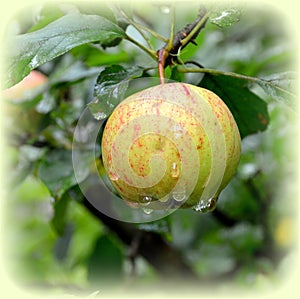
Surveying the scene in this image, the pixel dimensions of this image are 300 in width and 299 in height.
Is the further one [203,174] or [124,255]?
[124,255]

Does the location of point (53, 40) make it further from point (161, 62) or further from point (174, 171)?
point (174, 171)

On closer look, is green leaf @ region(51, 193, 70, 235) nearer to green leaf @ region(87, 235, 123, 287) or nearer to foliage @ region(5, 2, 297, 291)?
foliage @ region(5, 2, 297, 291)

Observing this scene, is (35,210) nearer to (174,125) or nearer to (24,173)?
(24,173)

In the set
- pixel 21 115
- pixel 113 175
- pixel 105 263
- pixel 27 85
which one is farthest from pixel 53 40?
pixel 105 263

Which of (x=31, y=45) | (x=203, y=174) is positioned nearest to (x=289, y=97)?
(x=203, y=174)

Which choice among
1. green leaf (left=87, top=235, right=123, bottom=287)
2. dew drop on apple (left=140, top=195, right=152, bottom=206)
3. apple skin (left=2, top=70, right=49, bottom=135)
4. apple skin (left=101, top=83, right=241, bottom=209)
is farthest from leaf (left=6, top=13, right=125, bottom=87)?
green leaf (left=87, top=235, right=123, bottom=287)

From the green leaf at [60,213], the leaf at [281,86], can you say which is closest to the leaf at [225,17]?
the leaf at [281,86]

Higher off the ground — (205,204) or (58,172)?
(205,204)
